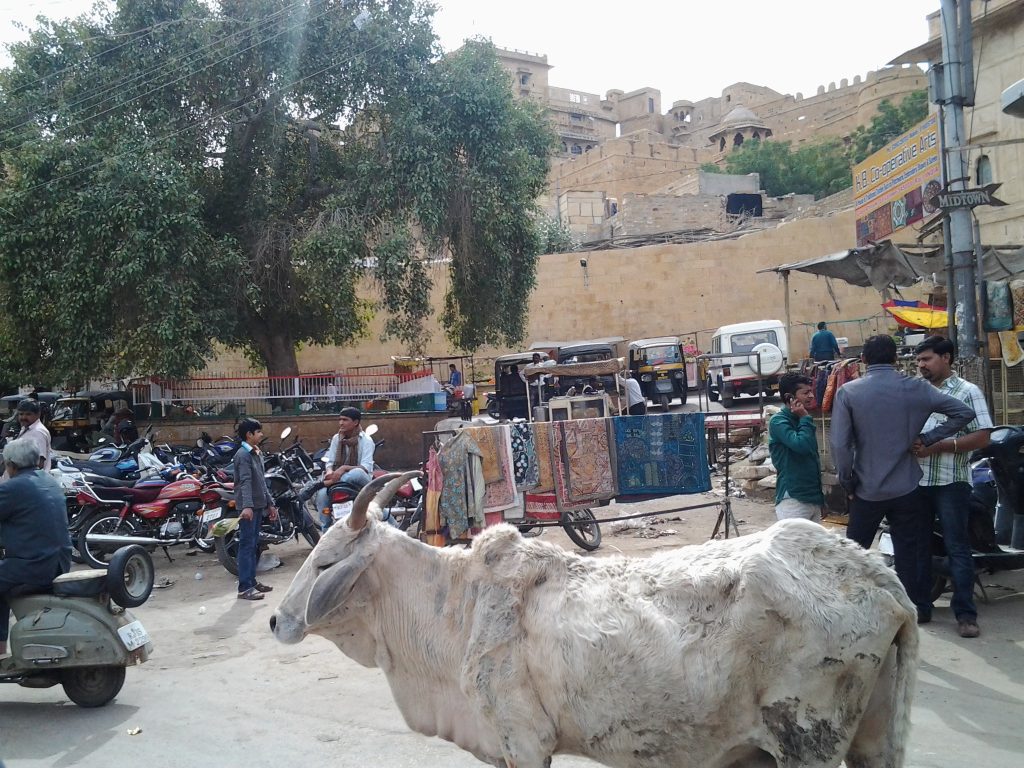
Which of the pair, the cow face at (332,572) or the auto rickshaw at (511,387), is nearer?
the cow face at (332,572)

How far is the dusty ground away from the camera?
4184mm

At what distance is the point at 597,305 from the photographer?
32.5 metres

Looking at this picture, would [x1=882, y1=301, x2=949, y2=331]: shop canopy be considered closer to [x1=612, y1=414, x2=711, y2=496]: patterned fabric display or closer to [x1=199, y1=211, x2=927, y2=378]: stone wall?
[x1=612, y1=414, x2=711, y2=496]: patterned fabric display

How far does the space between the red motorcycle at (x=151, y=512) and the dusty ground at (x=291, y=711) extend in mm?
2429

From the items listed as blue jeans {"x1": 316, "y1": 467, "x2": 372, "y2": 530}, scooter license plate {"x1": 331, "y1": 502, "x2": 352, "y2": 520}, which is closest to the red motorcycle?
blue jeans {"x1": 316, "y1": 467, "x2": 372, "y2": 530}

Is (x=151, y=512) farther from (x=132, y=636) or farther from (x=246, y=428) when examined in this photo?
(x=132, y=636)

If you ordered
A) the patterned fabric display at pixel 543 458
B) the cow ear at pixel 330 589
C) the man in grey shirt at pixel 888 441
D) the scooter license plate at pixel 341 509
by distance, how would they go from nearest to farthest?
the cow ear at pixel 330 589
the man in grey shirt at pixel 888 441
the patterned fabric display at pixel 543 458
the scooter license plate at pixel 341 509

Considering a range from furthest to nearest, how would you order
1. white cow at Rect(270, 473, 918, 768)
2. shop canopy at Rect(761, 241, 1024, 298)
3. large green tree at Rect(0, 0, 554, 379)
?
large green tree at Rect(0, 0, 554, 379), shop canopy at Rect(761, 241, 1024, 298), white cow at Rect(270, 473, 918, 768)

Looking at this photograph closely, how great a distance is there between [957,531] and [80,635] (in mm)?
5451

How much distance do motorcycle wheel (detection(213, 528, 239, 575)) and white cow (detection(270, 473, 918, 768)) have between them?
584 centimetres

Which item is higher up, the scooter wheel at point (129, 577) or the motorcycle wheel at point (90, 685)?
the scooter wheel at point (129, 577)

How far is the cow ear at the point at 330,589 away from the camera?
10.1 feet

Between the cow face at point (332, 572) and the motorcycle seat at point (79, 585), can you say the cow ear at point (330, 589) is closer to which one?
the cow face at point (332, 572)

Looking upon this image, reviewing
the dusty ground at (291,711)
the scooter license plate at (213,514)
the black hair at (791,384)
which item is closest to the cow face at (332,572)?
the dusty ground at (291,711)
